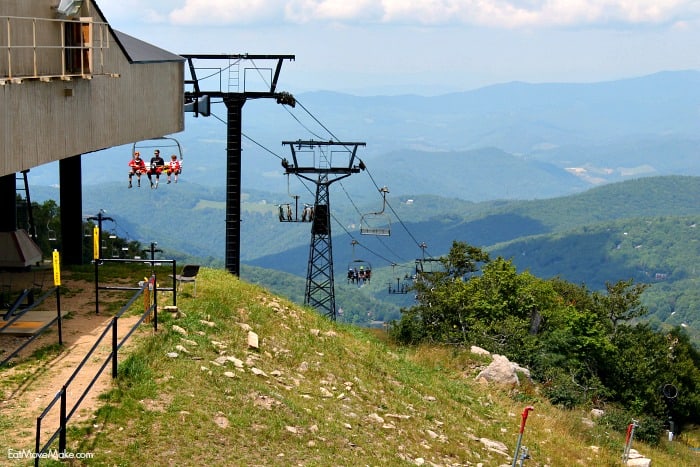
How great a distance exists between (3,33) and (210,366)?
26.5ft

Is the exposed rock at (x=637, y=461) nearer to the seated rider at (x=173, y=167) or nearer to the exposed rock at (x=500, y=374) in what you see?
the exposed rock at (x=500, y=374)

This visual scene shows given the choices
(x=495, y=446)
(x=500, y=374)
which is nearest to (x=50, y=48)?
(x=495, y=446)

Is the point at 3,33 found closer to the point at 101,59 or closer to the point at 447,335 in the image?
the point at 101,59

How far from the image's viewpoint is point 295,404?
1703 cm

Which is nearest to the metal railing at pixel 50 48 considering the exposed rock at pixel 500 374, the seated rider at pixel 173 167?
the seated rider at pixel 173 167

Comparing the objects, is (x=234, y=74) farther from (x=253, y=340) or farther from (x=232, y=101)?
(x=253, y=340)

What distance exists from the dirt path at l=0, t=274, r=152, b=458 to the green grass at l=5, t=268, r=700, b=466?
390 mm

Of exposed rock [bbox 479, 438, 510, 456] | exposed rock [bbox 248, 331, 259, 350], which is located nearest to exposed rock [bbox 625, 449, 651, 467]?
exposed rock [bbox 479, 438, 510, 456]

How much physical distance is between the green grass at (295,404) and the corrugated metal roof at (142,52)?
714 cm

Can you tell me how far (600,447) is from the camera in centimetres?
2255

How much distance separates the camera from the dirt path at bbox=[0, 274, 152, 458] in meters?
13.5

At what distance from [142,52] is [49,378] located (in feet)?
53.7

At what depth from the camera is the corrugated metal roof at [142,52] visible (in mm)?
28055

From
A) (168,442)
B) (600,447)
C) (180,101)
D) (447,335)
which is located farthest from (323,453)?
(180,101)
